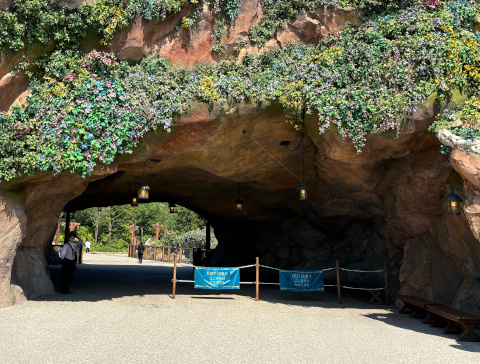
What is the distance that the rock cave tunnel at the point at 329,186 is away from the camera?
386 inches

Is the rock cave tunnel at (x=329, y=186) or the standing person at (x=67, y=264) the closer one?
the rock cave tunnel at (x=329, y=186)

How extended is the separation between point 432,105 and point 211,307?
7.02 meters

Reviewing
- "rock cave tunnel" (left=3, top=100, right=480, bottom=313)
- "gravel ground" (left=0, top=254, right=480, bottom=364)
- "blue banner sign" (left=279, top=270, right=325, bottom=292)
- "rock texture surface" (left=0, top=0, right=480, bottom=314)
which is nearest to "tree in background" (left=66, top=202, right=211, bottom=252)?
"rock cave tunnel" (left=3, top=100, right=480, bottom=313)

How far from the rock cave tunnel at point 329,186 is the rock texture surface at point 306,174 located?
32mm

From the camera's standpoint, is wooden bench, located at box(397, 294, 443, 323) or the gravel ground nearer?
the gravel ground

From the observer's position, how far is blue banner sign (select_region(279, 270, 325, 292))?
1204 centimetres

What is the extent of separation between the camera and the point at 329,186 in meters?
14.2

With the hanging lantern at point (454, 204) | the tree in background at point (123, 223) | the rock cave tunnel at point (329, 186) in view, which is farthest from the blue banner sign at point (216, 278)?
the tree in background at point (123, 223)

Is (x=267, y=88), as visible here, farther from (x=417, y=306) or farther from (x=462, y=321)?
(x=462, y=321)

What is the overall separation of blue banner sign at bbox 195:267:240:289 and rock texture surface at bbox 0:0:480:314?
3.03 metres

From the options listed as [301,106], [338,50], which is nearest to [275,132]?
[301,106]

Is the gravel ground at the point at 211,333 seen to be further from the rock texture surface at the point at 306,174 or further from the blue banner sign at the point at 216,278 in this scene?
the rock texture surface at the point at 306,174

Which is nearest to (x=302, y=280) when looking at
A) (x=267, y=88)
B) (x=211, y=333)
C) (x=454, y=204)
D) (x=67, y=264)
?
(x=211, y=333)

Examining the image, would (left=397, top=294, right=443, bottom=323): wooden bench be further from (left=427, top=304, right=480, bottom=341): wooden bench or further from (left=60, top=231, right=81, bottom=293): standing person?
(left=60, top=231, right=81, bottom=293): standing person
